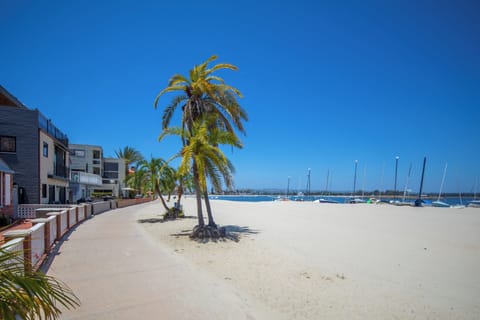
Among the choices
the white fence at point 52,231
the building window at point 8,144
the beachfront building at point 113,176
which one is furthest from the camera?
the beachfront building at point 113,176

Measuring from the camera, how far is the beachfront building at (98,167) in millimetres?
44812

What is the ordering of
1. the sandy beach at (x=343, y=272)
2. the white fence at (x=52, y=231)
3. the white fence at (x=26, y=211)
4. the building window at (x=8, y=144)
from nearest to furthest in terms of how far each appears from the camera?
the sandy beach at (x=343, y=272) → the white fence at (x=52, y=231) → the white fence at (x=26, y=211) → the building window at (x=8, y=144)

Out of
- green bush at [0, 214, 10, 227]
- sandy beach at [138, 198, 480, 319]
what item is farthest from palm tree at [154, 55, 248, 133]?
green bush at [0, 214, 10, 227]

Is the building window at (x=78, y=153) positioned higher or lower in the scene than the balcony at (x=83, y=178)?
higher

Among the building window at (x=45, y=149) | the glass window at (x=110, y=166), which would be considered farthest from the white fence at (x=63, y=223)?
the glass window at (x=110, y=166)

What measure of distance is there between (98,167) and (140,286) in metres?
46.6

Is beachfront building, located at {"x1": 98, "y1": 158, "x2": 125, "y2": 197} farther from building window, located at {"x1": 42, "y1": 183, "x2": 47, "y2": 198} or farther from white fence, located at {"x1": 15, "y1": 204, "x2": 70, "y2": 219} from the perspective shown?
white fence, located at {"x1": 15, "y1": 204, "x2": 70, "y2": 219}

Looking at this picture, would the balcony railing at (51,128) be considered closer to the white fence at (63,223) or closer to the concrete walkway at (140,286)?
the white fence at (63,223)

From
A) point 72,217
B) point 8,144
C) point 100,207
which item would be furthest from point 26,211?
point 100,207

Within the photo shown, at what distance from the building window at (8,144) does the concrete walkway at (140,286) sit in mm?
13315

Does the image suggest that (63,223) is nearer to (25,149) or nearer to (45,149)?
(25,149)

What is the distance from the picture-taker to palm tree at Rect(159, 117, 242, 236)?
11.9 meters

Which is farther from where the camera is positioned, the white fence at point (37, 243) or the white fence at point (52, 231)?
the white fence at point (52, 231)

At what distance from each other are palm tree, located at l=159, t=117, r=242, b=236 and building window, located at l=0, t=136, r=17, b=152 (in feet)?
41.3
